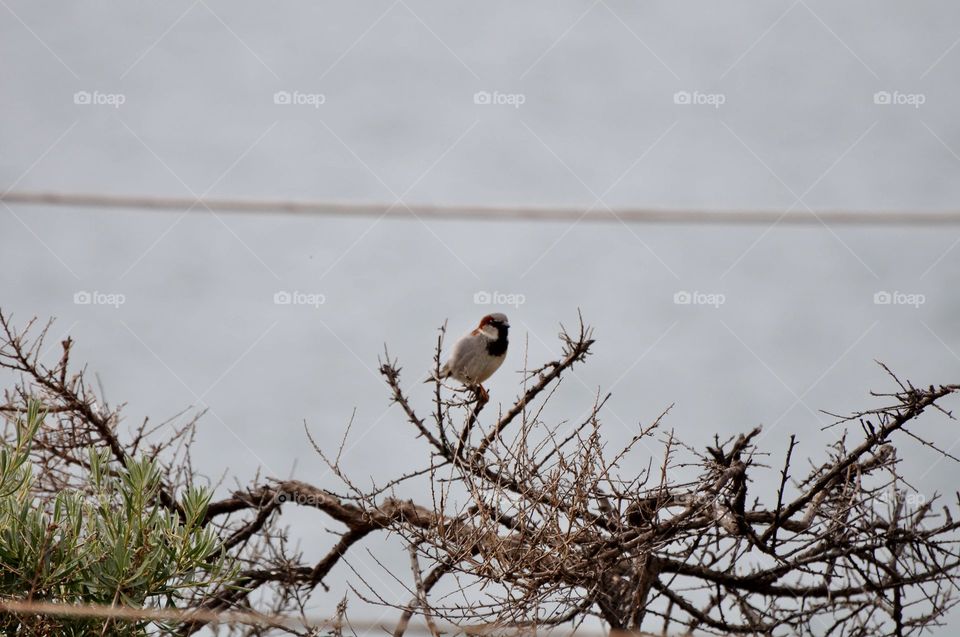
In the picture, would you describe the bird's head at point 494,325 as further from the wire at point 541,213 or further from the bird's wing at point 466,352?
the wire at point 541,213

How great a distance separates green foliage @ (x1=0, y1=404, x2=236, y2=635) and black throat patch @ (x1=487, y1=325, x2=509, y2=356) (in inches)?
127

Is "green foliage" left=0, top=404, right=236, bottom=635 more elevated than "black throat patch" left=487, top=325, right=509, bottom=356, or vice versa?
"black throat patch" left=487, top=325, right=509, bottom=356

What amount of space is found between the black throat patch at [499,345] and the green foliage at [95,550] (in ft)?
10.6

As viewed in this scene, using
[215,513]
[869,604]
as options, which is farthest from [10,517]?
[869,604]

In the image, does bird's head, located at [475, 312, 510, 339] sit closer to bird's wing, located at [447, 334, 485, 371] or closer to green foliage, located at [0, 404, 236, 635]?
bird's wing, located at [447, 334, 485, 371]

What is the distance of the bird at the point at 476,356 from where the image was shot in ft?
24.6

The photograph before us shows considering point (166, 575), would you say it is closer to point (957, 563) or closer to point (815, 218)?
point (815, 218)

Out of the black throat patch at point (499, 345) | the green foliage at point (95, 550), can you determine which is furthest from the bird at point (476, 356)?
the green foliage at point (95, 550)

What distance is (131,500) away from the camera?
4484 millimetres

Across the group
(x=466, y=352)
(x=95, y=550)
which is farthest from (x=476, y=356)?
(x=95, y=550)

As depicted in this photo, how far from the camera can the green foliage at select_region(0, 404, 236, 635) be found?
4266mm

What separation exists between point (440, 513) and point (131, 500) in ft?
4.55

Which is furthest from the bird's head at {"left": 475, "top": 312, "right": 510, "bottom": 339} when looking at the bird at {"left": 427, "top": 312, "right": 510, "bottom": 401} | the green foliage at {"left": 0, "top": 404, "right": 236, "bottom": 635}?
the green foliage at {"left": 0, "top": 404, "right": 236, "bottom": 635}

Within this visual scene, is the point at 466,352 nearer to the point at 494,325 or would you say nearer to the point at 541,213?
the point at 494,325
